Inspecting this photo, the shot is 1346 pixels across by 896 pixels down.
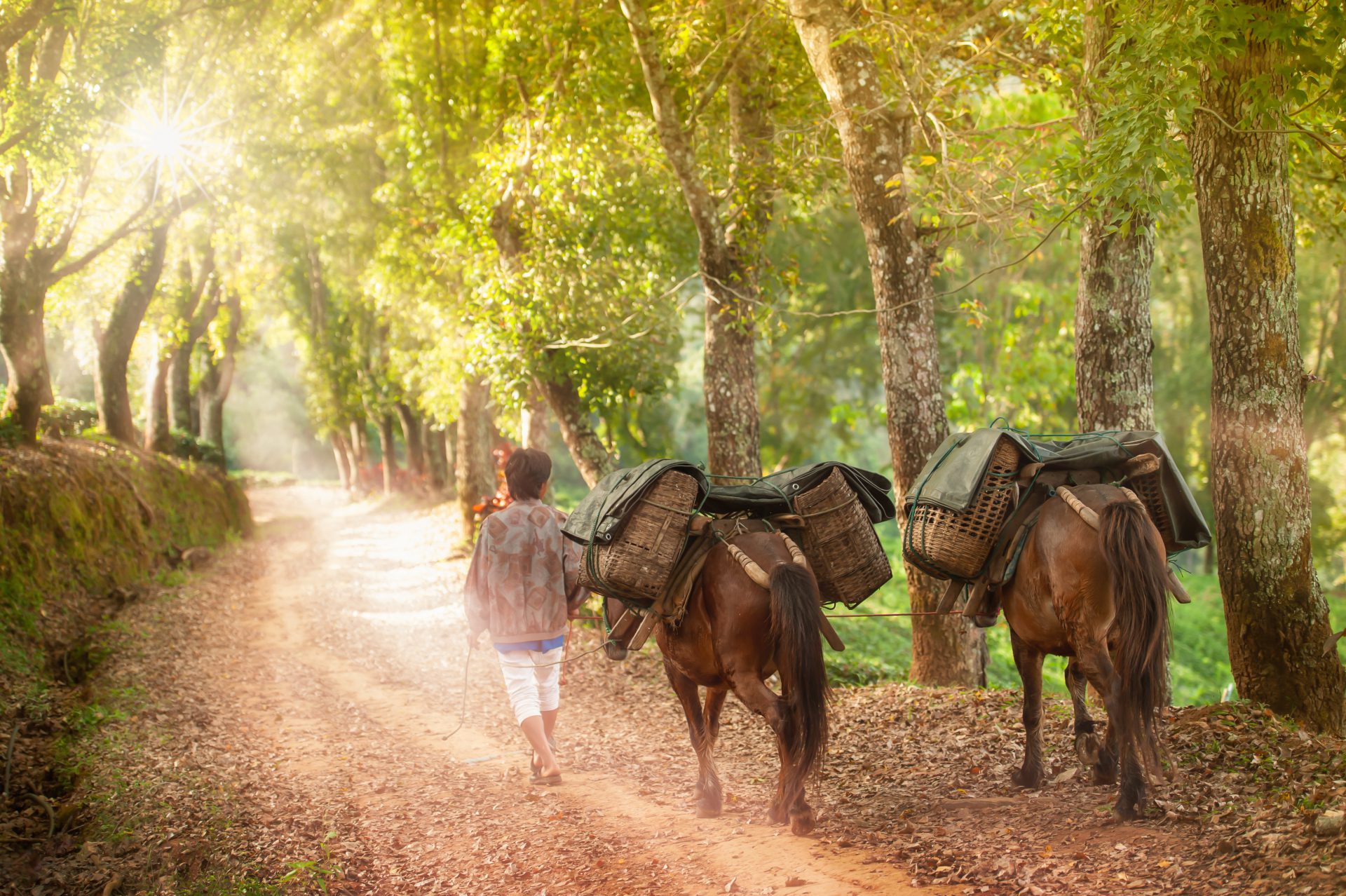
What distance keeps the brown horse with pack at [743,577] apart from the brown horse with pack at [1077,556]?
19.9 inches

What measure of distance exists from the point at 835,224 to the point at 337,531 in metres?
15.5

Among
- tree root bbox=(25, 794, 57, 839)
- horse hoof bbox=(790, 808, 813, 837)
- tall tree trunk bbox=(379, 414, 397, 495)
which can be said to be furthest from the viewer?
tall tree trunk bbox=(379, 414, 397, 495)

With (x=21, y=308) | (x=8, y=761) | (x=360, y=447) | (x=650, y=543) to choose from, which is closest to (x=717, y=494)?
(x=650, y=543)

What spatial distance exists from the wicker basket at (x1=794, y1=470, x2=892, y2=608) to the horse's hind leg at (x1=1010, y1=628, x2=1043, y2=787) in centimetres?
90

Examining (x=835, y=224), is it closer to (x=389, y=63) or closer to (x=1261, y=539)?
(x=389, y=63)

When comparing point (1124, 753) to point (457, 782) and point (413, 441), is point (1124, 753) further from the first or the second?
point (413, 441)

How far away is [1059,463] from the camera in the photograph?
17.1ft

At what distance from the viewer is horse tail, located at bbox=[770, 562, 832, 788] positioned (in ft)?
15.0

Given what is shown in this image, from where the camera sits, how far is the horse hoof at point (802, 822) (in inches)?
189

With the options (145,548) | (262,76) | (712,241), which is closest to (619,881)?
(712,241)

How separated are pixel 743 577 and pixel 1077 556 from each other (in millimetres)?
1701

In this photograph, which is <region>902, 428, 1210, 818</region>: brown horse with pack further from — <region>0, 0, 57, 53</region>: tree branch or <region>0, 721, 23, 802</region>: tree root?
<region>0, 0, 57, 53</region>: tree branch

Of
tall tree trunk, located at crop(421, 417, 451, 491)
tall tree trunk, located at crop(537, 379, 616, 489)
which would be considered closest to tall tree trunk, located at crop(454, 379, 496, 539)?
tall tree trunk, located at crop(537, 379, 616, 489)

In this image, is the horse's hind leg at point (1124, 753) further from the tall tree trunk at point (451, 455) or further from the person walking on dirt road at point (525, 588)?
the tall tree trunk at point (451, 455)
